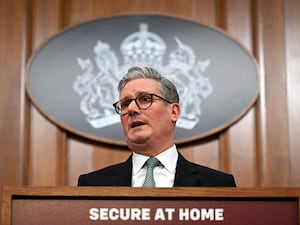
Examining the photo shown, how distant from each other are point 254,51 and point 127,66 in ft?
1.62

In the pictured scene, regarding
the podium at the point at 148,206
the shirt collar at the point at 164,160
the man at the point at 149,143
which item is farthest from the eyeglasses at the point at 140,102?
the podium at the point at 148,206

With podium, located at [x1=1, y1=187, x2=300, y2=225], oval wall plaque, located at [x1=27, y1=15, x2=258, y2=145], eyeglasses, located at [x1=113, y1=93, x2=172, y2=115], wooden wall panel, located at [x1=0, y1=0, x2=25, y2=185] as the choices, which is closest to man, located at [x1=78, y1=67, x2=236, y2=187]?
eyeglasses, located at [x1=113, y1=93, x2=172, y2=115]

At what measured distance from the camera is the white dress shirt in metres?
1.98

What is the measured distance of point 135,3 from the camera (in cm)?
304

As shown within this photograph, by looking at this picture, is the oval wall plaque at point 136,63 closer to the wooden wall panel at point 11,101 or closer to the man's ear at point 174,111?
the wooden wall panel at point 11,101

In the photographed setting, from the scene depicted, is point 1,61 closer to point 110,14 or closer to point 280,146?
point 110,14

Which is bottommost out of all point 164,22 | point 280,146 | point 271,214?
point 271,214

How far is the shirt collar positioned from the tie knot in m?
0.01

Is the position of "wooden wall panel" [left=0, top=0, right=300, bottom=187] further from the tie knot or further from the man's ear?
the tie knot

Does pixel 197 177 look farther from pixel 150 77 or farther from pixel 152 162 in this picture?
pixel 150 77

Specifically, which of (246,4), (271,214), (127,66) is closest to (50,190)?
(271,214)

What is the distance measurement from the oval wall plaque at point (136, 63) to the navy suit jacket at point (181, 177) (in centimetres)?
82

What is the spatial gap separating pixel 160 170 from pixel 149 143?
3.4 inches

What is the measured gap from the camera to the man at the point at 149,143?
78.0 inches
